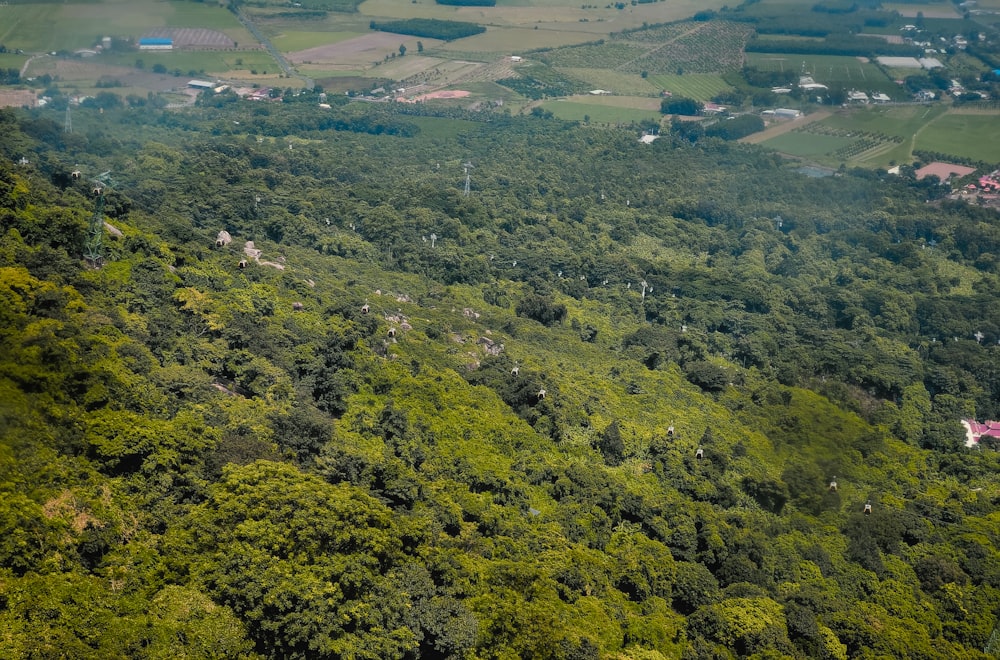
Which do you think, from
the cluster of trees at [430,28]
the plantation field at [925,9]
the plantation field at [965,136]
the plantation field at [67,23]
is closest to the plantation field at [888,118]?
the plantation field at [965,136]

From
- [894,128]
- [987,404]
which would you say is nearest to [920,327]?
[987,404]

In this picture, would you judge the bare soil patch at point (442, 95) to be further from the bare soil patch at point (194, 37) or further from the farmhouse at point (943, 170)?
the farmhouse at point (943, 170)

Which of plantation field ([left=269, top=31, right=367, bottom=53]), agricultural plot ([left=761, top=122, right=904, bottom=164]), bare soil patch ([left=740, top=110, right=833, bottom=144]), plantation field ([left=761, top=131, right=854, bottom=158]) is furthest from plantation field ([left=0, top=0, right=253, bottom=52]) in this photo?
agricultural plot ([left=761, top=122, right=904, bottom=164])

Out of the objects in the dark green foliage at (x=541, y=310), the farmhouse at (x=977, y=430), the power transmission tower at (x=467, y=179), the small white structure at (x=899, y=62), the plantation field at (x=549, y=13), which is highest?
the plantation field at (x=549, y=13)

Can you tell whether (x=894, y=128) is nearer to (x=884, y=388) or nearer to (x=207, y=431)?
(x=884, y=388)

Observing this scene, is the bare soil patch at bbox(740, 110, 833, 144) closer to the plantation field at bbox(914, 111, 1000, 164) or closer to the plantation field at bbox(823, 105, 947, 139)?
the plantation field at bbox(823, 105, 947, 139)

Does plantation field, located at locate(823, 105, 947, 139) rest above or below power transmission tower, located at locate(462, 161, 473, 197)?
above
